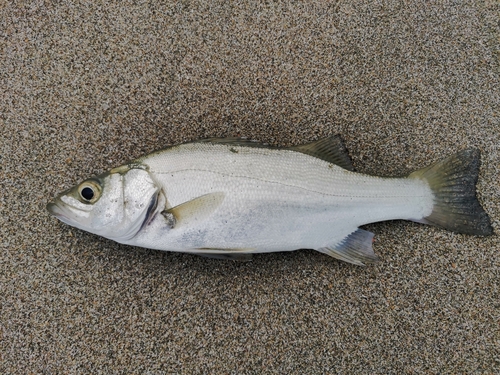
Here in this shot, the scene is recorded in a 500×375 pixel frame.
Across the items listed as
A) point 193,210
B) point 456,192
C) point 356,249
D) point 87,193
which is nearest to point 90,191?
point 87,193

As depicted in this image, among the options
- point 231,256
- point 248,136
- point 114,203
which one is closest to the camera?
point 114,203

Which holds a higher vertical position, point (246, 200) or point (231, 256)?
point (246, 200)

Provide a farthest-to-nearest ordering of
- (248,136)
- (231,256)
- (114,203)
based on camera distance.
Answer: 1. (248,136)
2. (231,256)
3. (114,203)

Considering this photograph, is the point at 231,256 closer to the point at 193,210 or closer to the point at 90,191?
the point at 193,210

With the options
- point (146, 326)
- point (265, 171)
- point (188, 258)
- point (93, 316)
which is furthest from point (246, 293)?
point (93, 316)

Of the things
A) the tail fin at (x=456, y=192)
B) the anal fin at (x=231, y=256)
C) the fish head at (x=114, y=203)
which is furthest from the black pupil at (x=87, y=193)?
the tail fin at (x=456, y=192)

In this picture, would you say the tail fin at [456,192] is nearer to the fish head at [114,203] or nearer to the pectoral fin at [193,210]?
the pectoral fin at [193,210]
